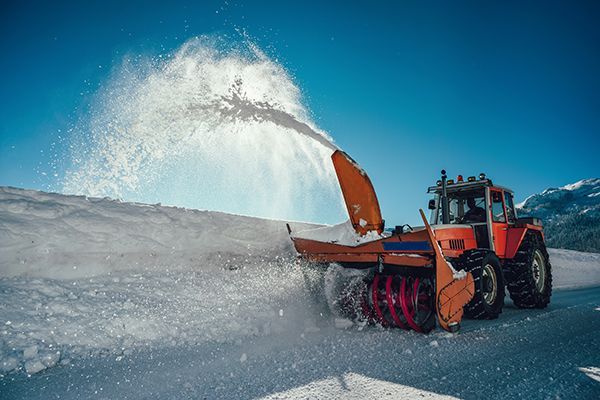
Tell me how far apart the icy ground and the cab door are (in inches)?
49.0

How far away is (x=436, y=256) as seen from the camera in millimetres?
4414

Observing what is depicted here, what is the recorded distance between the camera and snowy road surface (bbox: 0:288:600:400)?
8.64 feet

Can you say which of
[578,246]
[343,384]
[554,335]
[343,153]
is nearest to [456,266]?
[554,335]

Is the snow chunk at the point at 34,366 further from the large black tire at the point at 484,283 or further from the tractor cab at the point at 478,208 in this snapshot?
the tractor cab at the point at 478,208

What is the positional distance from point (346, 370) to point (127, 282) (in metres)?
3.58

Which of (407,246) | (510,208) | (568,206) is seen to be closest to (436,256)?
(407,246)

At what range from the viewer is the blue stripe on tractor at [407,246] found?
15.1 ft

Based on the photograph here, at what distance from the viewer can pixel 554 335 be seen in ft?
14.9

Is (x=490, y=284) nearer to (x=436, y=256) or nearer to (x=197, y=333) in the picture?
(x=436, y=256)

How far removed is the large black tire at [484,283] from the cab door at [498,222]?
3.27 feet

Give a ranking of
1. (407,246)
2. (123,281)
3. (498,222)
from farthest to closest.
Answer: (498,222) → (123,281) → (407,246)

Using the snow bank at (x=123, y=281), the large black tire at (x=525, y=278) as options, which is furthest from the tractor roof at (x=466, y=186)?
the snow bank at (x=123, y=281)

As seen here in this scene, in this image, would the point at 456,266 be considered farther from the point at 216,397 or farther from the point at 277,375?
the point at 216,397

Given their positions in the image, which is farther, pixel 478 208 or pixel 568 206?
pixel 568 206
